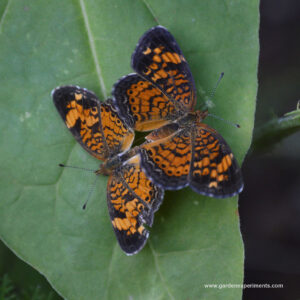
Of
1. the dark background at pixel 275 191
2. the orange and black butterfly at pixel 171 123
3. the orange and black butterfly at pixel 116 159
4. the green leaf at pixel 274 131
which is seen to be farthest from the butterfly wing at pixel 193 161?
the dark background at pixel 275 191

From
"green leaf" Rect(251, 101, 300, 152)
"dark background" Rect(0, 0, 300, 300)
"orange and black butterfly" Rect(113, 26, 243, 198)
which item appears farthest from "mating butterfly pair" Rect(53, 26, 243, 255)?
"dark background" Rect(0, 0, 300, 300)

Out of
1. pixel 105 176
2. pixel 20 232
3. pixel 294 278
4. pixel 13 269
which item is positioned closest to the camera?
pixel 20 232

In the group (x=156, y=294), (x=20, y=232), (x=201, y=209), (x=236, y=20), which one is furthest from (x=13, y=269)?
(x=236, y=20)

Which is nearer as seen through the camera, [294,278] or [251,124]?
[251,124]

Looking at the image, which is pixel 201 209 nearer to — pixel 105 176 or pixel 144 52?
pixel 105 176

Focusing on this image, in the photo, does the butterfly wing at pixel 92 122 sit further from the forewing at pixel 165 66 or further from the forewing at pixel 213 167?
the forewing at pixel 213 167

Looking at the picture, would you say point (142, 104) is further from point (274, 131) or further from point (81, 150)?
point (274, 131)

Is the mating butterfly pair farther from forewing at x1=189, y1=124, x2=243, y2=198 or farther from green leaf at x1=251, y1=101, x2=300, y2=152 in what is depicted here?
green leaf at x1=251, y1=101, x2=300, y2=152
